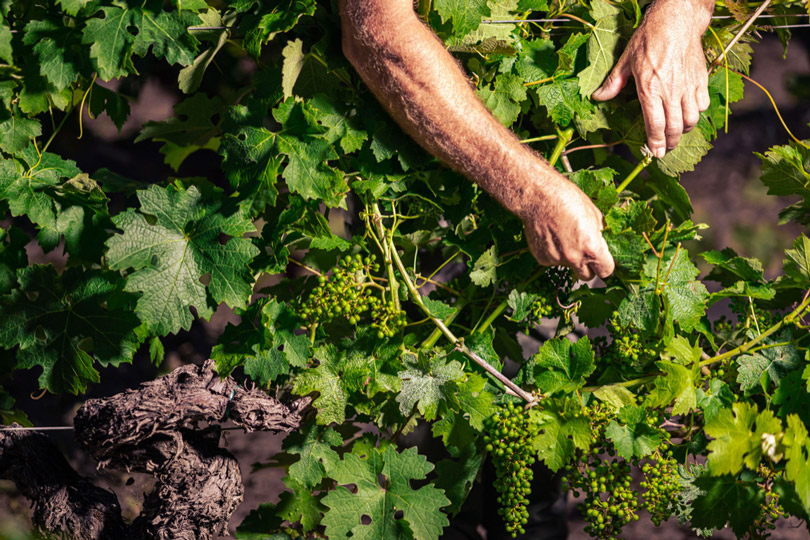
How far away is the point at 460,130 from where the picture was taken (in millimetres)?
1081

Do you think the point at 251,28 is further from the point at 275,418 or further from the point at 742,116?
the point at 742,116

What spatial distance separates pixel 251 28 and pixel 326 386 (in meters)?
0.60

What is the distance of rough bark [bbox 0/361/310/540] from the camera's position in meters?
1.11

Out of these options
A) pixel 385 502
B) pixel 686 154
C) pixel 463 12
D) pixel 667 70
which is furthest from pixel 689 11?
pixel 385 502

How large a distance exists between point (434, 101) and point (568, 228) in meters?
0.29

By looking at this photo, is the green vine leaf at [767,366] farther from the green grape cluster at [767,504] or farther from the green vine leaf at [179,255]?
the green vine leaf at [179,255]

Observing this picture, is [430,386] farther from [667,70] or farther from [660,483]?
[667,70]

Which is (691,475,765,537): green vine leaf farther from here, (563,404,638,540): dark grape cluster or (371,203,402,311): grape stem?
(371,203,402,311): grape stem

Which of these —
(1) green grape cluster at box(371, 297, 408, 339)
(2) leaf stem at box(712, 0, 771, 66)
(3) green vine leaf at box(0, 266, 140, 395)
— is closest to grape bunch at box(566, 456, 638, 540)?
(1) green grape cluster at box(371, 297, 408, 339)

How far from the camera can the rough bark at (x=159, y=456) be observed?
1110mm

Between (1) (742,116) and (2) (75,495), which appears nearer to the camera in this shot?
(2) (75,495)

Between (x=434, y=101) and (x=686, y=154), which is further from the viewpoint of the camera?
(x=686, y=154)

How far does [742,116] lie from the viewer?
219 cm

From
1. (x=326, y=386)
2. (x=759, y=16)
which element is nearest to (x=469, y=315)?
(x=326, y=386)
